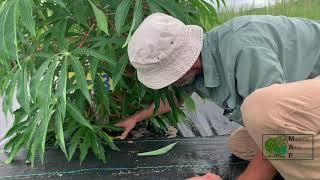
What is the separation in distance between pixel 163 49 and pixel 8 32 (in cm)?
Result: 44

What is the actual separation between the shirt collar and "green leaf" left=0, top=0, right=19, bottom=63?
560mm

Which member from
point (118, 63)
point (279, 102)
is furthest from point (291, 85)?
point (118, 63)

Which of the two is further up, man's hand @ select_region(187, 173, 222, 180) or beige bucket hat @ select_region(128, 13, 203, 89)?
beige bucket hat @ select_region(128, 13, 203, 89)

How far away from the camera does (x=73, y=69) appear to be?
1.52m

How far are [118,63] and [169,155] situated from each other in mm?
437

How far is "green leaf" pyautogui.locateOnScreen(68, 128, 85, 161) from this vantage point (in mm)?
1719

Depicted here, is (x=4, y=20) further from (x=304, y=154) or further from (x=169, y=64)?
(x=304, y=154)

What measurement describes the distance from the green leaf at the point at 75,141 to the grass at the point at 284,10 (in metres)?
1.95

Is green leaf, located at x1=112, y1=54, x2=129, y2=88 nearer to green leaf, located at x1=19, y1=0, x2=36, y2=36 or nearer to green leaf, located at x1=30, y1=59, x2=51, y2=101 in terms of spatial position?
green leaf, located at x1=30, y1=59, x2=51, y2=101

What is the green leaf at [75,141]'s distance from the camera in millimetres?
→ 1719

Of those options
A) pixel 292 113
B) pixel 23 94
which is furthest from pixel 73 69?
Result: pixel 292 113

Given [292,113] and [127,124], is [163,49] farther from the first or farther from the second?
[127,124]

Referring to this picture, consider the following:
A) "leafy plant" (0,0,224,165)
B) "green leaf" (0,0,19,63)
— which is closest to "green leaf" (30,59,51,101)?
"leafy plant" (0,0,224,165)

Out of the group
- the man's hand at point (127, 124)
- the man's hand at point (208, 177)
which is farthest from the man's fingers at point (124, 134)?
the man's hand at point (208, 177)
